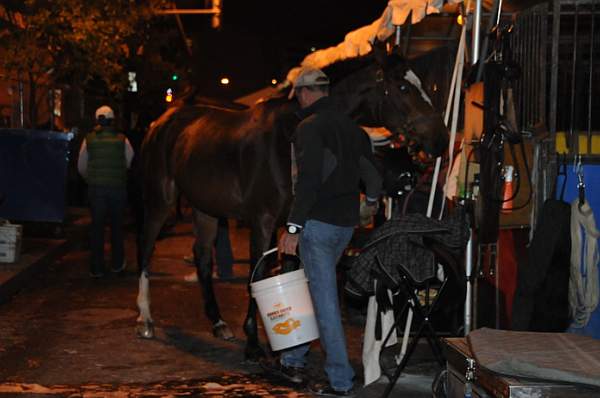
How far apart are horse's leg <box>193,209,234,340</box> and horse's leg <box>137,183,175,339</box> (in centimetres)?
34

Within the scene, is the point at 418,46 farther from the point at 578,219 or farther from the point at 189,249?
the point at 189,249

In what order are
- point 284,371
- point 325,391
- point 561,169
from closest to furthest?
1. point 561,169
2. point 325,391
3. point 284,371

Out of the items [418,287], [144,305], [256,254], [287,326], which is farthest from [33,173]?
A: [418,287]

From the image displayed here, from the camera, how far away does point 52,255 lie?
1416cm

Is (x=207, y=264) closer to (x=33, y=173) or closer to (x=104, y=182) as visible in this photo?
(x=104, y=182)

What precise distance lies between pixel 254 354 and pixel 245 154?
5.49 feet

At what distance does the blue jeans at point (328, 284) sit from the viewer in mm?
6695

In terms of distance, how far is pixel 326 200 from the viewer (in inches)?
263

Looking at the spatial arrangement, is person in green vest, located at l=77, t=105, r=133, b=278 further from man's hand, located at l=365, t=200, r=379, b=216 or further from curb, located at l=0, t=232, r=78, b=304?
man's hand, located at l=365, t=200, r=379, b=216

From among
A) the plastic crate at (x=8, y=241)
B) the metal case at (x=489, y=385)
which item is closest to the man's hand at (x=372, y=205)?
the metal case at (x=489, y=385)

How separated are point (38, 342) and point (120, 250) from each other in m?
4.33

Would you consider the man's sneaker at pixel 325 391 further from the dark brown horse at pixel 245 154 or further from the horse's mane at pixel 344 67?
the horse's mane at pixel 344 67

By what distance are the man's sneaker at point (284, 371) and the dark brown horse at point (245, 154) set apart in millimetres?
373

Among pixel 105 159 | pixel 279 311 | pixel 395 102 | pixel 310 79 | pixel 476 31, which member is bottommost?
pixel 279 311
